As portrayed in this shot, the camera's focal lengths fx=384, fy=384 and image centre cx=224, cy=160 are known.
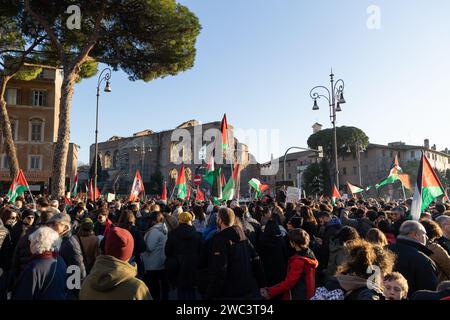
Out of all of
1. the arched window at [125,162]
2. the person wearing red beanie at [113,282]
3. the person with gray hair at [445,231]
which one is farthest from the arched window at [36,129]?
the arched window at [125,162]

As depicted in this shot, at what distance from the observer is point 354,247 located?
2.89 m

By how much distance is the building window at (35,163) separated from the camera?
108 feet

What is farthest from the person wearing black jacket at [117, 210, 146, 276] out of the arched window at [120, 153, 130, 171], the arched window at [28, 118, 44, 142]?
the arched window at [120, 153, 130, 171]

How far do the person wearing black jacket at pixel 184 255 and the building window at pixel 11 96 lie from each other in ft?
109

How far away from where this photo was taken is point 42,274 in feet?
9.96

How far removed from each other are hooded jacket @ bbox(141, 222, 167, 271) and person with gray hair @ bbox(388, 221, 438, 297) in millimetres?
3519

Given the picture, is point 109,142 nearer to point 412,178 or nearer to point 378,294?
point 412,178

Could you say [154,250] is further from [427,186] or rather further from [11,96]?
[11,96]

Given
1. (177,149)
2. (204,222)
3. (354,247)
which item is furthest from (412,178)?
(354,247)

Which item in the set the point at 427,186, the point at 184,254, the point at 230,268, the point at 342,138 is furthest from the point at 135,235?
the point at 342,138

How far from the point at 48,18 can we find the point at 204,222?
46.5 feet

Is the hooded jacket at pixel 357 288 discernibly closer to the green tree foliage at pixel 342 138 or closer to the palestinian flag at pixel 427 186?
the palestinian flag at pixel 427 186
